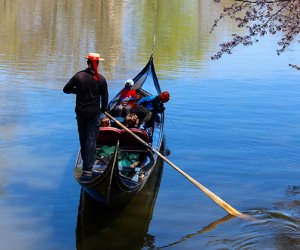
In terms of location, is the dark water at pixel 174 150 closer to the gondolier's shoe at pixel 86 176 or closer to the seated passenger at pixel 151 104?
the gondolier's shoe at pixel 86 176

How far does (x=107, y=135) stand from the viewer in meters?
9.63

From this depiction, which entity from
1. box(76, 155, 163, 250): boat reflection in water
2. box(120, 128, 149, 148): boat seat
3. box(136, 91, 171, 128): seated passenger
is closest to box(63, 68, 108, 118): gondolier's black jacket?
box(120, 128, 149, 148): boat seat

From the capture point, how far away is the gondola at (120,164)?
7734 mm

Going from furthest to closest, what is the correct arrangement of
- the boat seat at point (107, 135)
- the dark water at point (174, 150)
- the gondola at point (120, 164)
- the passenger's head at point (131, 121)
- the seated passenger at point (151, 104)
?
the seated passenger at point (151, 104) → the passenger's head at point (131, 121) → the boat seat at point (107, 135) → the dark water at point (174, 150) → the gondola at point (120, 164)

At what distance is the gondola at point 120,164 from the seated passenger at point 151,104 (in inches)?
6.1

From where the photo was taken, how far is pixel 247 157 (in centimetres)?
1211

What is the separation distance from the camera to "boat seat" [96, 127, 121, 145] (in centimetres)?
962

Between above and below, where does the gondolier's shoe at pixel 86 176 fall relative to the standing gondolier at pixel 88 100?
below

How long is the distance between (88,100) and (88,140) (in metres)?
0.64

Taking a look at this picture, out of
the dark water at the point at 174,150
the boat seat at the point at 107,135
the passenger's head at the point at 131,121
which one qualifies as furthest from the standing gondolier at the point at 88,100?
the passenger's head at the point at 131,121

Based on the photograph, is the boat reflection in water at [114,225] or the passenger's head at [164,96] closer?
the boat reflection in water at [114,225]

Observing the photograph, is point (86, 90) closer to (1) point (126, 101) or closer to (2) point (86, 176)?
(2) point (86, 176)

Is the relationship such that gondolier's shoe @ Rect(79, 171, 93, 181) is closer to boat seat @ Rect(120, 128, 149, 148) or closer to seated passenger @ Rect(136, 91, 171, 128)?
boat seat @ Rect(120, 128, 149, 148)

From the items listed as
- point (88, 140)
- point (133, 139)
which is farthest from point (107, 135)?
point (88, 140)
